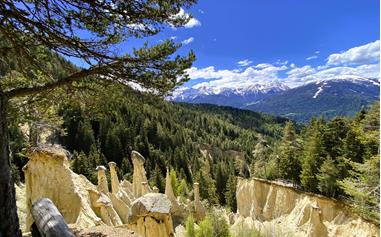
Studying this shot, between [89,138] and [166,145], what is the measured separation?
2930cm

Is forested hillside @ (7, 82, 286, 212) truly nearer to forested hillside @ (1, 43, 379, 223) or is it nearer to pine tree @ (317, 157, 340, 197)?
forested hillside @ (1, 43, 379, 223)

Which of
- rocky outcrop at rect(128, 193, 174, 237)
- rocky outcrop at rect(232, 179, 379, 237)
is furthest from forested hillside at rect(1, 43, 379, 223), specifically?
rocky outcrop at rect(128, 193, 174, 237)

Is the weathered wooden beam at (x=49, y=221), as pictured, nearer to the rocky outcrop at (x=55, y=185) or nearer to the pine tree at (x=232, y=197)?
the rocky outcrop at (x=55, y=185)

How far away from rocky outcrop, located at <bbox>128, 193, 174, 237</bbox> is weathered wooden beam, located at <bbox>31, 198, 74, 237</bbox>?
7.47 ft

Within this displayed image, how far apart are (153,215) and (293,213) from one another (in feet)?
75.2

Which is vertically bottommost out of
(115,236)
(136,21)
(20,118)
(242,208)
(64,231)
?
(242,208)

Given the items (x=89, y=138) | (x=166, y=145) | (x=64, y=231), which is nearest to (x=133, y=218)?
(x=64, y=231)

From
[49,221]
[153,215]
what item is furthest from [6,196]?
[153,215]

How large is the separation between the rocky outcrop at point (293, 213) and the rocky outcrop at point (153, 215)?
15626 millimetres

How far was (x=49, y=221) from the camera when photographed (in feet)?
16.8

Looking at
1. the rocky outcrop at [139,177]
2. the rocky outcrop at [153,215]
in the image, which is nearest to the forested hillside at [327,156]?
the rocky outcrop at [139,177]

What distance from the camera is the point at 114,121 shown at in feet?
294

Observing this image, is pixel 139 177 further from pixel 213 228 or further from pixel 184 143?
pixel 184 143

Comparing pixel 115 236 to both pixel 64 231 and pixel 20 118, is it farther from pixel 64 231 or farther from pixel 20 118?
pixel 20 118
